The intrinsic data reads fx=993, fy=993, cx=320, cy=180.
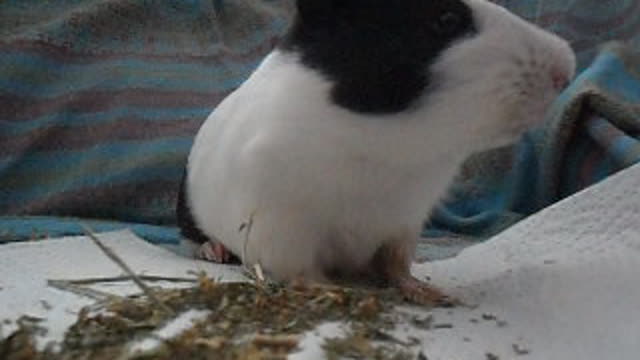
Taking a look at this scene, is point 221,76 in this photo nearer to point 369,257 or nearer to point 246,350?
point 369,257

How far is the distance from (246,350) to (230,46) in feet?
5.84

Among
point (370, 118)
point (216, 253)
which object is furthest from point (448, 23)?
point (216, 253)

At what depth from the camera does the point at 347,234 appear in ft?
4.76

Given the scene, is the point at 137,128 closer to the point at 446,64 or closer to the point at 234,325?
the point at 446,64

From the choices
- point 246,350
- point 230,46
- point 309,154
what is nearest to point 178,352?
point 246,350

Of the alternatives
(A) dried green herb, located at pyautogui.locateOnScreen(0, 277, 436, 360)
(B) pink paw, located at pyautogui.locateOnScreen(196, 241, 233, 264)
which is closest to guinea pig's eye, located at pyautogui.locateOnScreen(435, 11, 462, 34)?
(A) dried green herb, located at pyautogui.locateOnScreen(0, 277, 436, 360)

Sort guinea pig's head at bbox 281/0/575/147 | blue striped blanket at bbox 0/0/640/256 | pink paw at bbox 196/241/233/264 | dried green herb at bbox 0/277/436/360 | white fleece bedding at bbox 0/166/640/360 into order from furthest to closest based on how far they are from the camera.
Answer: blue striped blanket at bbox 0/0/640/256 → pink paw at bbox 196/241/233/264 → guinea pig's head at bbox 281/0/575/147 → white fleece bedding at bbox 0/166/640/360 → dried green herb at bbox 0/277/436/360

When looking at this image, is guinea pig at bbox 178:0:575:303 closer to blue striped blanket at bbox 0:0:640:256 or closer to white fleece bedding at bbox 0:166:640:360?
white fleece bedding at bbox 0:166:640:360

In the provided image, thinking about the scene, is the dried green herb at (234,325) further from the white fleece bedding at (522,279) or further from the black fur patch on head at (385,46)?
the black fur patch on head at (385,46)

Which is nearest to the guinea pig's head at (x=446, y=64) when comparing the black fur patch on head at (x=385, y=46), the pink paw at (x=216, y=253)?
the black fur patch on head at (x=385, y=46)

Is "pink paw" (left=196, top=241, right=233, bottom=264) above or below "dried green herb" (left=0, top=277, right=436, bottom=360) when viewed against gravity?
below

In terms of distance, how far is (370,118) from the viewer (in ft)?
4.31

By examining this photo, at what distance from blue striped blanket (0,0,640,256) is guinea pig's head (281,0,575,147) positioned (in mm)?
753

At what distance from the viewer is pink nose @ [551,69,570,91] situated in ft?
4.36
